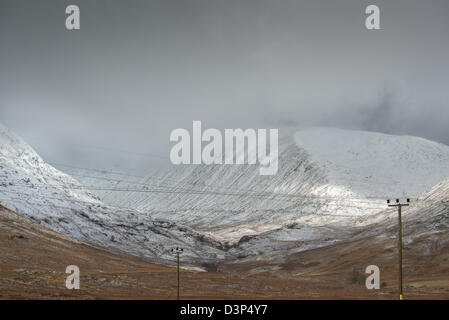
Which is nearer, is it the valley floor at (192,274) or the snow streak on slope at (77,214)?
the valley floor at (192,274)

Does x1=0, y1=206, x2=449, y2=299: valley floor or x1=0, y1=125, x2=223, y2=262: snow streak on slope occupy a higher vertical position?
x1=0, y1=125, x2=223, y2=262: snow streak on slope

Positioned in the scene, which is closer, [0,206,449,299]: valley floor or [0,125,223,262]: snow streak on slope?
[0,206,449,299]: valley floor

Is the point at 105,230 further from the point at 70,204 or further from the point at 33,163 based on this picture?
the point at 33,163

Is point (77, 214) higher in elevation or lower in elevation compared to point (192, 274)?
higher

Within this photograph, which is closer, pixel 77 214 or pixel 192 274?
pixel 192 274

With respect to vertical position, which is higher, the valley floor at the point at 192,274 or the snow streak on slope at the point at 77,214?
the snow streak on slope at the point at 77,214

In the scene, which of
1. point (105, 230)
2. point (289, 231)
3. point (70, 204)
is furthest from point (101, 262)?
point (289, 231)
